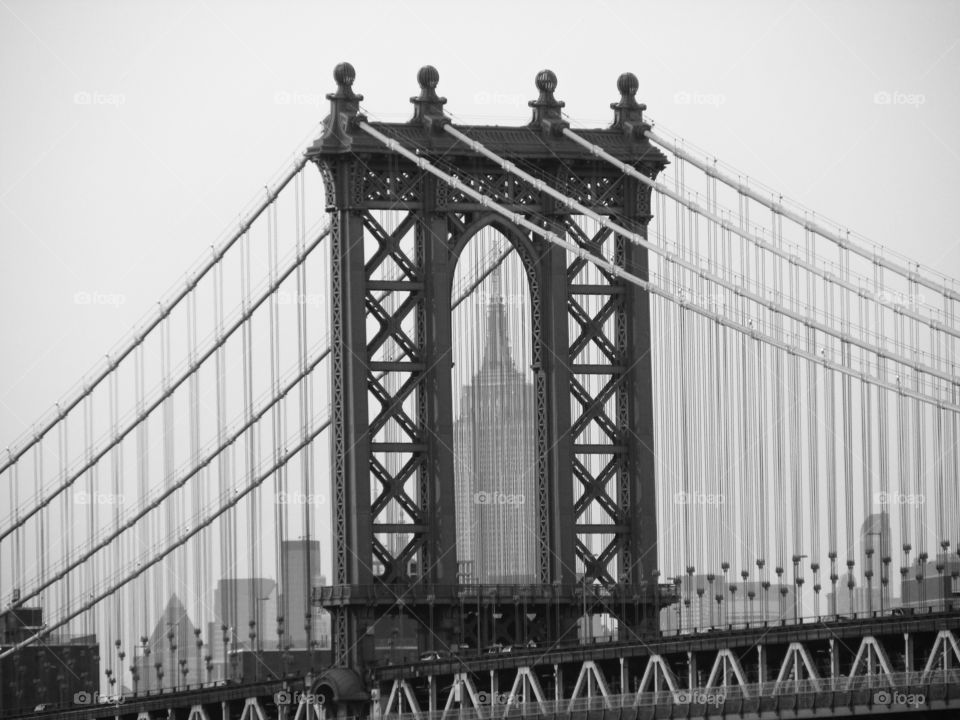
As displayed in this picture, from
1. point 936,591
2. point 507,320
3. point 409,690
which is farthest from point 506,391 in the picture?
Result: point 936,591

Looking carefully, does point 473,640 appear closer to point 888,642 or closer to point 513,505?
point 513,505

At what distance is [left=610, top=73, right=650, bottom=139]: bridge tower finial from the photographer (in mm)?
112500

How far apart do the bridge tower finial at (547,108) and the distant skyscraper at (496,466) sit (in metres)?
5.69

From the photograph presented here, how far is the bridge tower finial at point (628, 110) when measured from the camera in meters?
112

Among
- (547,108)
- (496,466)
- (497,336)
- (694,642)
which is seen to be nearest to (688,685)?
(694,642)

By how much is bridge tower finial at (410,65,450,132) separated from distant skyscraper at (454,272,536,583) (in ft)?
20.8

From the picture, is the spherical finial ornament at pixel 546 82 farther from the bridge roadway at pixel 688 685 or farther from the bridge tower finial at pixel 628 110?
the bridge roadway at pixel 688 685

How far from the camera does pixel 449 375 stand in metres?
109

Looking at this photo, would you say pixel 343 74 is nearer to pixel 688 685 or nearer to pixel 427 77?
pixel 427 77

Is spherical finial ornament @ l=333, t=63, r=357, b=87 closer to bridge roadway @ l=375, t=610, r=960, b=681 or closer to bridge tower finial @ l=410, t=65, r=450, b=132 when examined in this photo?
bridge tower finial @ l=410, t=65, r=450, b=132

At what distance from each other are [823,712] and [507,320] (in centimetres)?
2504

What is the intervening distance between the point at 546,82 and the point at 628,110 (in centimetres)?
308

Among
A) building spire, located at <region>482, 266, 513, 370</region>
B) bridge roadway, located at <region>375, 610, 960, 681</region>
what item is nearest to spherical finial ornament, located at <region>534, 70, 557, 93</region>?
building spire, located at <region>482, 266, 513, 370</region>

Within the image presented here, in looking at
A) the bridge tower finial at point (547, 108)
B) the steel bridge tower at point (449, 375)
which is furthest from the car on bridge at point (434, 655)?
the bridge tower finial at point (547, 108)
